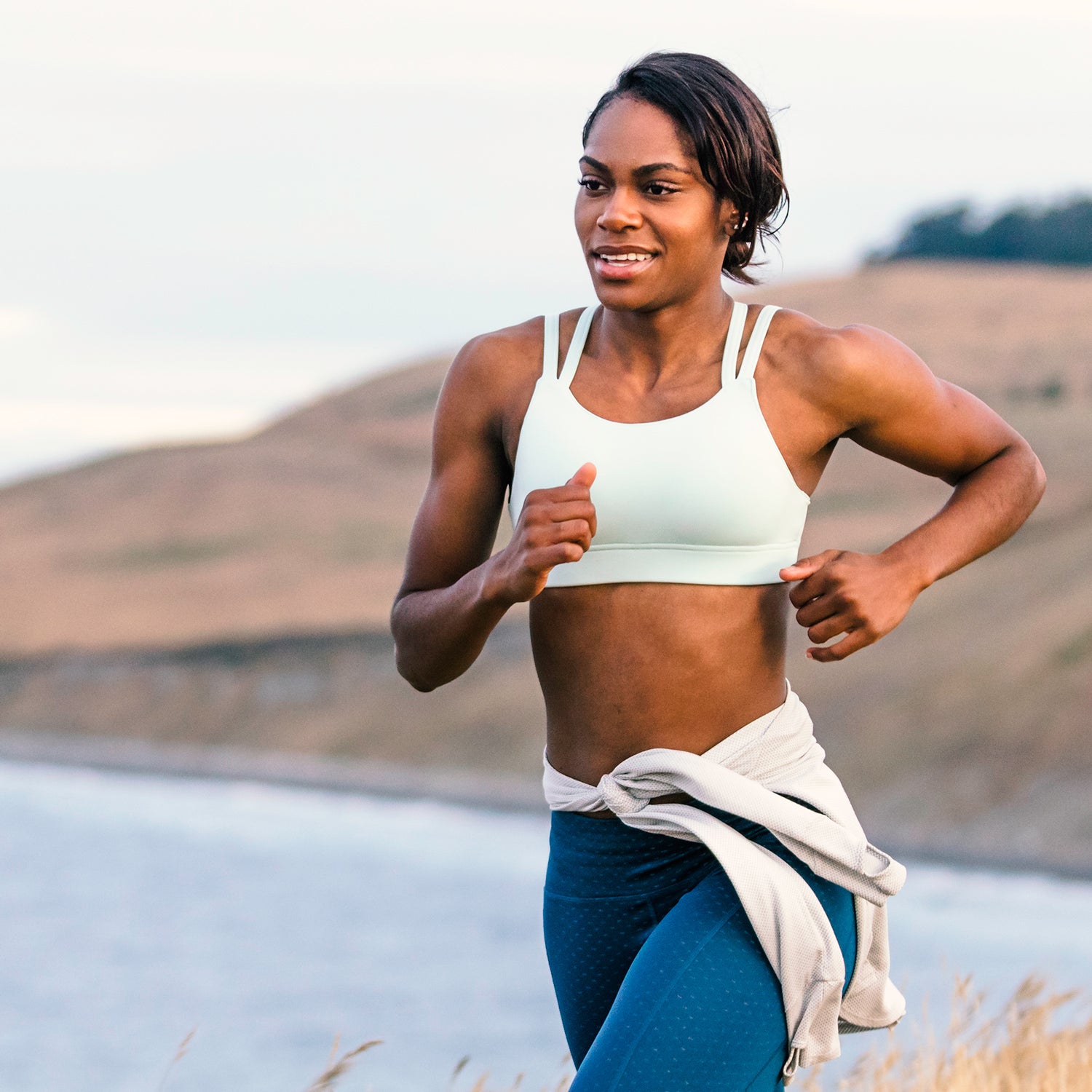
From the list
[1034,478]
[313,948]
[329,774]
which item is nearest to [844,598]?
[1034,478]

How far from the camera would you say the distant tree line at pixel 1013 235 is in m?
56.5

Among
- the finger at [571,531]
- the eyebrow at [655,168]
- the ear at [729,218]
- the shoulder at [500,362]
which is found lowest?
the finger at [571,531]

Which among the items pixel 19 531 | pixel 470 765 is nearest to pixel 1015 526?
pixel 470 765

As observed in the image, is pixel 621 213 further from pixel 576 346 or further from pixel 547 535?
pixel 547 535

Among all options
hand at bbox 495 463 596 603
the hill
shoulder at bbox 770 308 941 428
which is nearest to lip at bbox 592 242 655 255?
shoulder at bbox 770 308 941 428

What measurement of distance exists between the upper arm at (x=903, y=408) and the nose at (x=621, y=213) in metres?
0.33

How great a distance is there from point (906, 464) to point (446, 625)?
70cm

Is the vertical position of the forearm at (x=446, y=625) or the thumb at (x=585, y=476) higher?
the thumb at (x=585, y=476)

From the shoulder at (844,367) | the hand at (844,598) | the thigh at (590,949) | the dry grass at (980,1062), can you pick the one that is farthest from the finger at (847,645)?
the dry grass at (980,1062)

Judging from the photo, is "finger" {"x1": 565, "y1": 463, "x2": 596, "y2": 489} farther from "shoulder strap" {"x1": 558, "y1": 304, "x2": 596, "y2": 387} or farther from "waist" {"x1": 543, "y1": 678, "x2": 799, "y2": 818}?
"waist" {"x1": 543, "y1": 678, "x2": 799, "y2": 818}

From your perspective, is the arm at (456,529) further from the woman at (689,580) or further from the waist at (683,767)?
the waist at (683,767)

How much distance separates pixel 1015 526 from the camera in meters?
2.91

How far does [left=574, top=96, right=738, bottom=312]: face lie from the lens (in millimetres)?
2732

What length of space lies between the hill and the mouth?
15396mm
